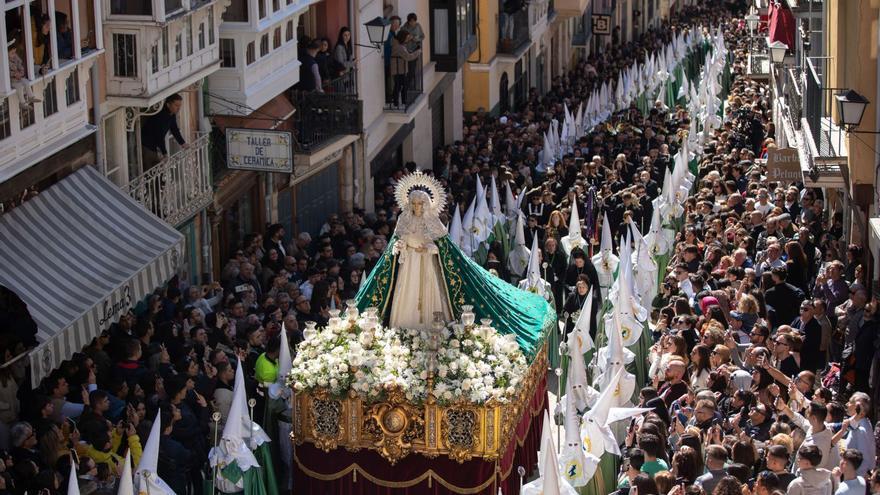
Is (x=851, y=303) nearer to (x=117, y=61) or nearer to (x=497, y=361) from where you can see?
(x=497, y=361)

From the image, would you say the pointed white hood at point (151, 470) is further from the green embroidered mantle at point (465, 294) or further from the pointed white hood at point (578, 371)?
the pointed white hood at point (578, 371)

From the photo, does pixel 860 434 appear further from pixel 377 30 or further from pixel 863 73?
pixel 377 30

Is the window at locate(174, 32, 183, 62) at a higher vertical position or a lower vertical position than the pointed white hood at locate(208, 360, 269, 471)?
higher

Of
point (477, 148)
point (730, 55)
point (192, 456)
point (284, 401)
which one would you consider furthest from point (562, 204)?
point (730, 55)

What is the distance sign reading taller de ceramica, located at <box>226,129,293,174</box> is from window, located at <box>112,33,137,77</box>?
2.79 meters

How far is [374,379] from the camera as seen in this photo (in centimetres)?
1575

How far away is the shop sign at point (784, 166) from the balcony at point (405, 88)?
24.4 feet

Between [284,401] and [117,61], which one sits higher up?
[117,61]

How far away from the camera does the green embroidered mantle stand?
16.5 m

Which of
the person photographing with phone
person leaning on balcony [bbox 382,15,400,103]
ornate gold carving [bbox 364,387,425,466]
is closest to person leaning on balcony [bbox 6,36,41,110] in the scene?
ornate gold carving [bbox 364,387,425,466]

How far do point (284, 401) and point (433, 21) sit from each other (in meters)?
18.9

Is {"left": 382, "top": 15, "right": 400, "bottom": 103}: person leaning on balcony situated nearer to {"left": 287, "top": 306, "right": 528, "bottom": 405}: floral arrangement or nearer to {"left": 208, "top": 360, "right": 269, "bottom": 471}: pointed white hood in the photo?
{"left": 287, "top": 306, "right": 528, "bottom": 405}: floral arrangement

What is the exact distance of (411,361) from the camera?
15.9m

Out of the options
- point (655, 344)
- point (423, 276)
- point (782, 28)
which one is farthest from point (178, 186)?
point (782, 28)
